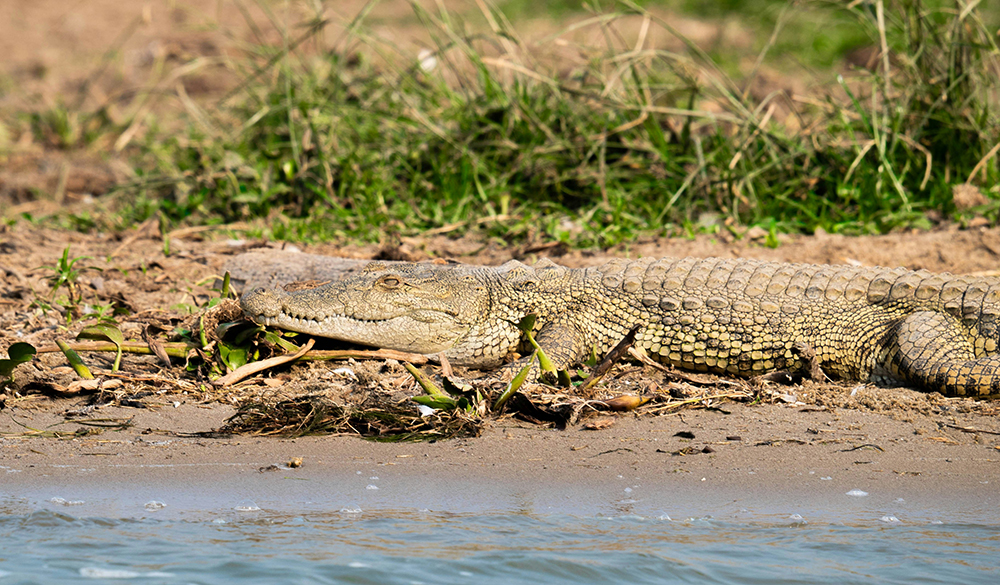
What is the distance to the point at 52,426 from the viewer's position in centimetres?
344

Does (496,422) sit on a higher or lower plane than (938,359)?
lower

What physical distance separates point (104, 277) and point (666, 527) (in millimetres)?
3804

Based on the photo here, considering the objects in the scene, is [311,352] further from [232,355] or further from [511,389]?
[511,389]

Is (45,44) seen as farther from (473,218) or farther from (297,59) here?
(473,218)

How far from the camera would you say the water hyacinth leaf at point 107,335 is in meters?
3.96

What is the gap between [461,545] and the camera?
2643mm

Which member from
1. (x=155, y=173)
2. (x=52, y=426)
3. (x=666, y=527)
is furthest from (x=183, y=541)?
(x=155, y=173)

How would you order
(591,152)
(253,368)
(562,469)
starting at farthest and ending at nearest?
(591,152), (253,368), (562,469)

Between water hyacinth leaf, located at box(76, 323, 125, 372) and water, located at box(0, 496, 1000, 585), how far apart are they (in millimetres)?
1195

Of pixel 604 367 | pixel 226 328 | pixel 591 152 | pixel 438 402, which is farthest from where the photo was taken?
pixel 591 152

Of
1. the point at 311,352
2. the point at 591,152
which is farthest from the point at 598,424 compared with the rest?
the point at 591,152

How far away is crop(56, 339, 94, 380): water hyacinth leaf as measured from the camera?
12.2 feet

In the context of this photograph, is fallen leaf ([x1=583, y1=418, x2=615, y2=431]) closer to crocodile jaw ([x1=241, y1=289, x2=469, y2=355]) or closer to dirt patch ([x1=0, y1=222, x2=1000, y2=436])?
dirt patch ([x1=0, y1=222, x2=1000, y2=436])

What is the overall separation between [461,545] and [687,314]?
2.05 meters
